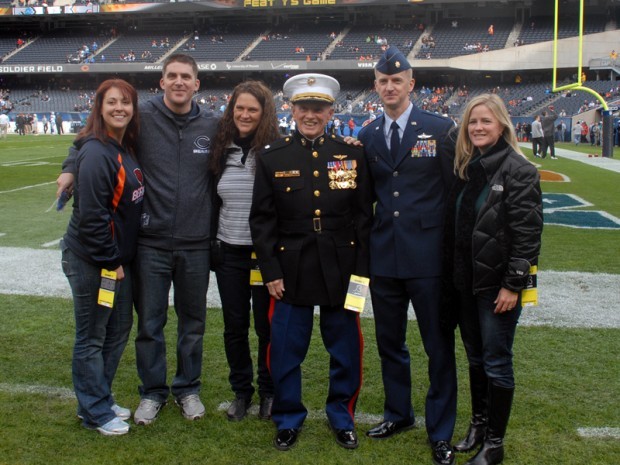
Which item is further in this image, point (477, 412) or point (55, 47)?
point (55, 47)

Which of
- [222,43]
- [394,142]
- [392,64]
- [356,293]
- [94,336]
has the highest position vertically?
[222,43]

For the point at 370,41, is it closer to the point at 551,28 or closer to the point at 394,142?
the point at 551,28

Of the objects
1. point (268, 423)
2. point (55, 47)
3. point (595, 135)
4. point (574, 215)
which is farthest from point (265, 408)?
point (55, 47)

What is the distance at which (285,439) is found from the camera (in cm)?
328

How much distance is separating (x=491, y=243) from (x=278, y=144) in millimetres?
1128

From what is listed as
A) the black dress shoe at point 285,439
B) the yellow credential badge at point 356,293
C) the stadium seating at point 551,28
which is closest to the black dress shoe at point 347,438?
the black dress shoe at point 285,439

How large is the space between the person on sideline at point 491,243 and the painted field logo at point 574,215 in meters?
6.58

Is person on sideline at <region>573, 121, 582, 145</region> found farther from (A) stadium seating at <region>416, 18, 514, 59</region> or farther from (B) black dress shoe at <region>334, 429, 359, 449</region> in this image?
(B) black dress shoe at <region>334, 429, 359, 449</region>

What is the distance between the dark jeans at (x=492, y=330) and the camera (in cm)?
298

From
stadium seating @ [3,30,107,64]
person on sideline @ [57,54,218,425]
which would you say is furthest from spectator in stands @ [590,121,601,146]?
stadium seating @ [3,30,107,64]

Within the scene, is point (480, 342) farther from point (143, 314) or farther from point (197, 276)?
point (143, 314)

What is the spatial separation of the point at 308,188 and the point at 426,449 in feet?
4.49

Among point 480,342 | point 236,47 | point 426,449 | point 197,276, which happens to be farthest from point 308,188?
point 236,47

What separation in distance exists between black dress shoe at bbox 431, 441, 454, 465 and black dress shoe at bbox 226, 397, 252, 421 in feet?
3.38
